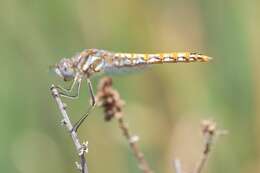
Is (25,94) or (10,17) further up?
(10,17)

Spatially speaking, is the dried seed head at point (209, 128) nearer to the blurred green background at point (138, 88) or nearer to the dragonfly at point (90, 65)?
the dragonfly at point (90, 65)

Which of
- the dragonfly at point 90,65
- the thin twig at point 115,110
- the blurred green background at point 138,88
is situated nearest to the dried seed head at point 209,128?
the thin twig at point 115,110

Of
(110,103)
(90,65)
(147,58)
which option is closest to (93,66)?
(90,65)

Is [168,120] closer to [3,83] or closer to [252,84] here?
[252,84]

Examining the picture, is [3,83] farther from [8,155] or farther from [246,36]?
[246,36]

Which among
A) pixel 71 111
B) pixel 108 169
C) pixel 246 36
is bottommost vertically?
A: pixel 108 169

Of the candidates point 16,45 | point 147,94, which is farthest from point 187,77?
point 16,45

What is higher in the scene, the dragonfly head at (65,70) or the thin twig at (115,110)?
the dragonfly head at (65,70)
